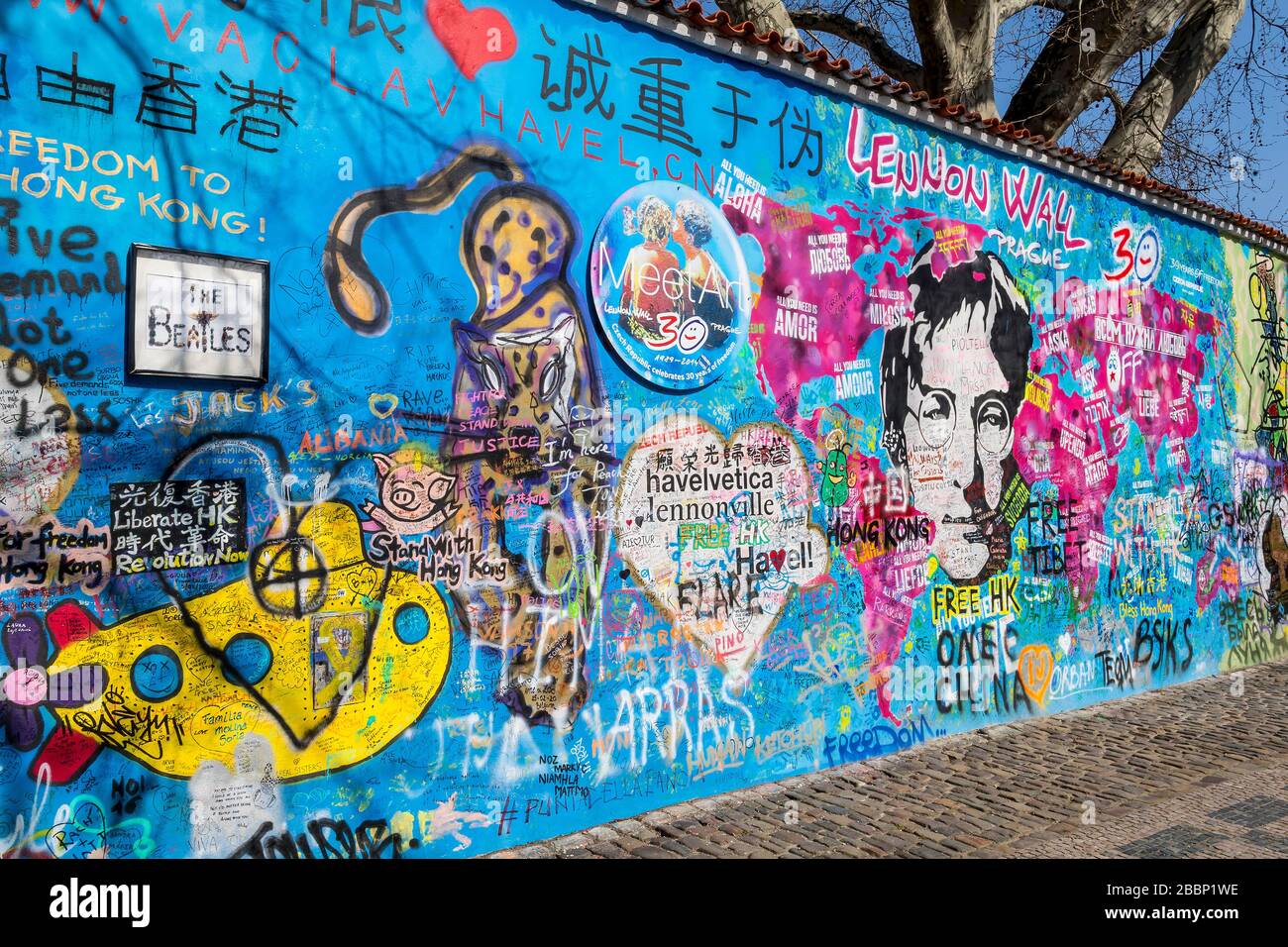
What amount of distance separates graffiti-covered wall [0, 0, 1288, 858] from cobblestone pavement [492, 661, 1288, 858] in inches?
8.7

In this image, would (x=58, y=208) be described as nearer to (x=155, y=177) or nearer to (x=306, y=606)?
(x=155, y=177)

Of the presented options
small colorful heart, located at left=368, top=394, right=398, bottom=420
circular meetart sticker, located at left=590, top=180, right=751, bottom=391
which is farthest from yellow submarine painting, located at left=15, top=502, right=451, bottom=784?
circular meetart sticker, located at left=590, top=180, right=751, bottom=391

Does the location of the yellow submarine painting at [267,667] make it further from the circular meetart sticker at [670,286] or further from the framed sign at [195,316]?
the circular meetart sticker at [670,286]

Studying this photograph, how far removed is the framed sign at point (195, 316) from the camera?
3.95 m

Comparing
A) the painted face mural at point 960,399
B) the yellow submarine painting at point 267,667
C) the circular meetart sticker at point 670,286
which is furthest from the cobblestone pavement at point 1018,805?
the circular meetart sticker at point 670,286

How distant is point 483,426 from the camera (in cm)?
490

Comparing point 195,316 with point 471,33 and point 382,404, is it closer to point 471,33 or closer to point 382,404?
point 382,404

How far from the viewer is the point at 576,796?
5125mm

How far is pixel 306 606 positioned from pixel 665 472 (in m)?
2.04

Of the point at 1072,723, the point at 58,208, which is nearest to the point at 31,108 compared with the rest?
the point at 58,208

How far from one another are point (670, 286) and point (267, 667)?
2.80 metres

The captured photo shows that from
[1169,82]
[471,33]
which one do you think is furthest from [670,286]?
[1169,82]

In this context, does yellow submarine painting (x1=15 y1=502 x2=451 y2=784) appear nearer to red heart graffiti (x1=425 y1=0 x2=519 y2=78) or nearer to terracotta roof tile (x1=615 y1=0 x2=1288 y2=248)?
red heart graffiti (x1=425 y1=0 x2=519 y2=78)

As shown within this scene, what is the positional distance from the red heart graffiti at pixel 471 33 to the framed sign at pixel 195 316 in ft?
4.62
